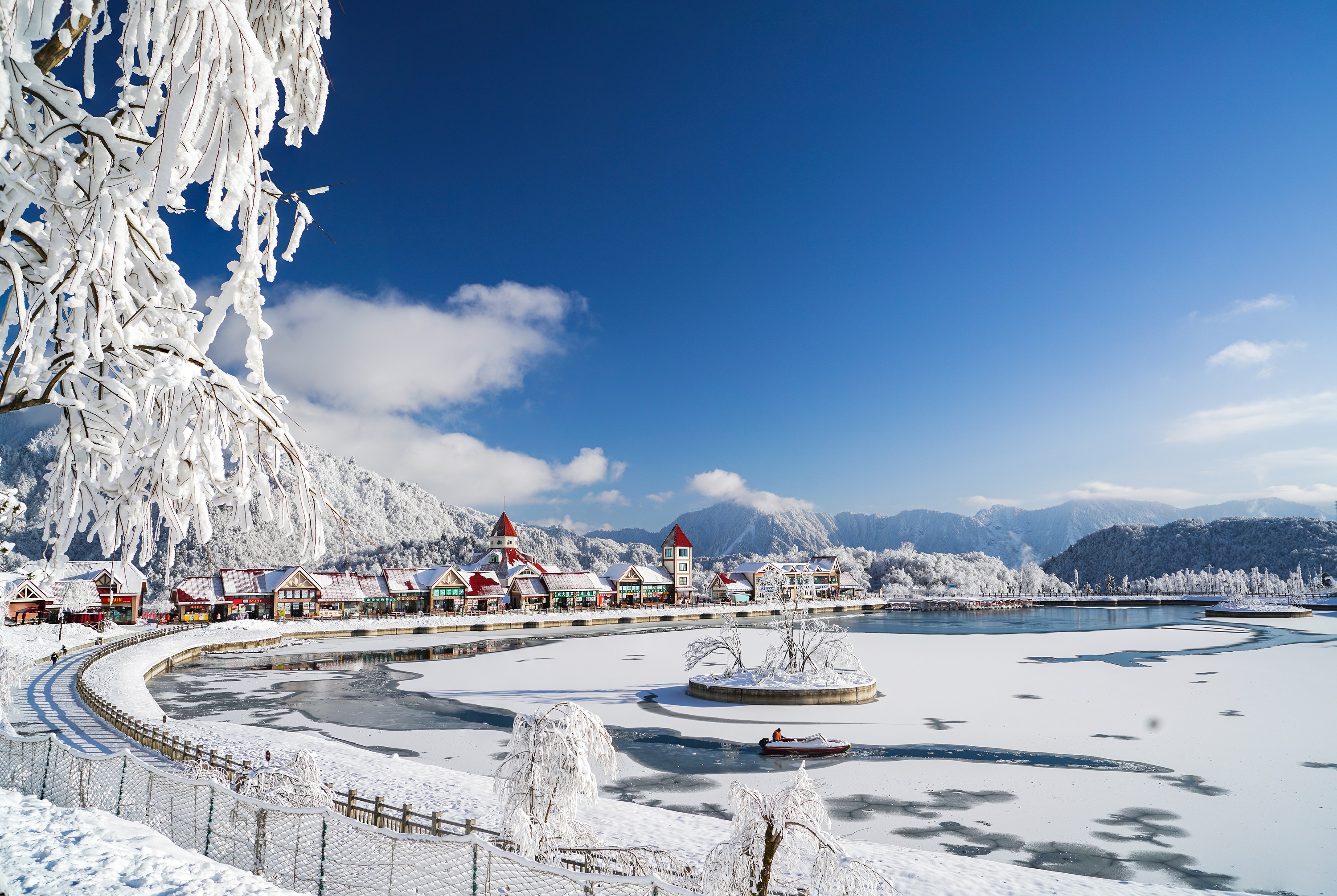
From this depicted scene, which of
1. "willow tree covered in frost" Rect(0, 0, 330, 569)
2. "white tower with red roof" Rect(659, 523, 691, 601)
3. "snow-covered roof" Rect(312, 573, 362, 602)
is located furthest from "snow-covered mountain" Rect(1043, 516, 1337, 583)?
"willow tree covered in frost" Rect(0, 0, 330, 569)

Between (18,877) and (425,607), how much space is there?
79.8m

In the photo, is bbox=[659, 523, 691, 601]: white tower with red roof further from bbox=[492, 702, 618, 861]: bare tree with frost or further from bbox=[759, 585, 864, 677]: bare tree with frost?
bbox=[492, 702, 618, 861]: bare tree with frost

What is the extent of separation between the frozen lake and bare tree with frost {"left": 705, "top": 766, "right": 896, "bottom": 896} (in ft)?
22.1

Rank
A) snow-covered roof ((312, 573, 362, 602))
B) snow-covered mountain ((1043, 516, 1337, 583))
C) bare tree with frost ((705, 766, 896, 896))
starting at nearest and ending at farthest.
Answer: bare tree with frost ((705, 766, 896, 896)) → snow-covered roof ((312, 573, 362, 602)) → snow-covered mountain ((1043, 516, 1337, 583))

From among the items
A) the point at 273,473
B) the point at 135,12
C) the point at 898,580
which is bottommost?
the point at 898,580

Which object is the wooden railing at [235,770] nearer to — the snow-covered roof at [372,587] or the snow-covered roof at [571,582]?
the snow-covered roof at [372,587]

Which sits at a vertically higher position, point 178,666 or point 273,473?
point 273,473

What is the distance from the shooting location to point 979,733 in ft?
78.5

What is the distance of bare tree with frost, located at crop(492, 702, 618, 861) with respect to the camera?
1100cm

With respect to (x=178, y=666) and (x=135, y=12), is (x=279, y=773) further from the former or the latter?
(x=178, y=666)

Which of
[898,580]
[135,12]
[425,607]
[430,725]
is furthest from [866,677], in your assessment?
[898,580]

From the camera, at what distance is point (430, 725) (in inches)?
1020

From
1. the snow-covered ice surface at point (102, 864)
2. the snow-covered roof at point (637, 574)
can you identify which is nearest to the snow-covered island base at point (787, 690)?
the snow-covered ice surface at point (102, 864)

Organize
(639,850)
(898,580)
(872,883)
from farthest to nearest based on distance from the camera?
1. (898,580)
2. (639,850)
3. (872,883)
